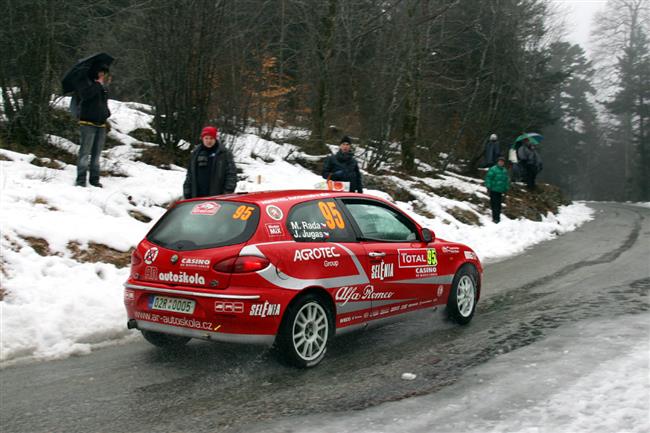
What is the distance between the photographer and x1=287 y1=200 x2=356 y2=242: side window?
5.52 meters

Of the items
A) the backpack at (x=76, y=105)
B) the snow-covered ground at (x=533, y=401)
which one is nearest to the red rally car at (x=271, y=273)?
the snow-covered ground at (x=533, y=401)

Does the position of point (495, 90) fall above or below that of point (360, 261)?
above

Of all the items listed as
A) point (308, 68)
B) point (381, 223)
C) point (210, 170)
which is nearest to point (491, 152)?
point (308, 68)

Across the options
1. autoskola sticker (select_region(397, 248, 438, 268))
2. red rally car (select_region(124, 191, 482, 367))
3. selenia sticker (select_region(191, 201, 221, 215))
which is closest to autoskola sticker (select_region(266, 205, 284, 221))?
red rally car (select_region(124, 191, 482, 367))

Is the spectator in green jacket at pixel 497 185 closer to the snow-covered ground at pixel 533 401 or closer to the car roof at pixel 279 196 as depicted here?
the snow-covered ground at pixel 533 401

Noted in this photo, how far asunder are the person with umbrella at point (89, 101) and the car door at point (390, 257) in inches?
234

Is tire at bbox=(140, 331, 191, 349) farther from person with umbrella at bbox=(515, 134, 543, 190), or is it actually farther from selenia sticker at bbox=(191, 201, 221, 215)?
person with umbrella at bbox=(515, 134, 543, 190)

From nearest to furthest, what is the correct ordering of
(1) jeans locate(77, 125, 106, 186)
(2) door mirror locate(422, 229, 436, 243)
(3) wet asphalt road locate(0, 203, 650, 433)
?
(3) wet asphalt road locate(0, 203, 650, 433)
(2) door mirror locate(422, 229, 436, 243)
(1) jeans locate(77, 125, 106, 186)

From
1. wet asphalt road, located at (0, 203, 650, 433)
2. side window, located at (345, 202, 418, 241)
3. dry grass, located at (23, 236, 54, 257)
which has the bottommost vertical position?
wet asphalt road, located at (0, 203, 650, 433)

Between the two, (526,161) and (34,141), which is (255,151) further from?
(526,161)

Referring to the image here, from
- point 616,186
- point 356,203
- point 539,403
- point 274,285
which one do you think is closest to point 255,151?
point 356,203

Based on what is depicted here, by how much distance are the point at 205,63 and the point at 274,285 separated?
30.0ft

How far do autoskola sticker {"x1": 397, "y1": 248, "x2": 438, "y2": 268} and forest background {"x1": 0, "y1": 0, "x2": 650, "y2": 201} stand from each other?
313 inches

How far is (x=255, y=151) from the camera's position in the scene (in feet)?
56.6
